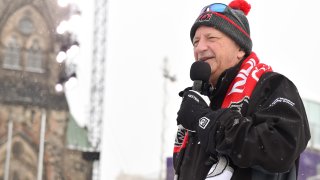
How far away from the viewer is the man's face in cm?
233

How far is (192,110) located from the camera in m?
2.16

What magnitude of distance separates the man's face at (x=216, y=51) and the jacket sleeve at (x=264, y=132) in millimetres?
212

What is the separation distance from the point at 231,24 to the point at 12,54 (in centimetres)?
3300

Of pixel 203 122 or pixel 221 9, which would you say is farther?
pixel 221 9

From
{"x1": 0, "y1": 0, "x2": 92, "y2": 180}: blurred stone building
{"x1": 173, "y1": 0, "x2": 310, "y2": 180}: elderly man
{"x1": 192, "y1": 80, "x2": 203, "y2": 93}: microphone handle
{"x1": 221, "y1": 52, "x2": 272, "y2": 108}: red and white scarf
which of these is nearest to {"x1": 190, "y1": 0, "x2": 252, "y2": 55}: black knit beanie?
{"x1": 173, "y1": 0, "x2": 310, "y2": 180}: elderly man

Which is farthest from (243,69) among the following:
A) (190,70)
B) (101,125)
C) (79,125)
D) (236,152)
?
(79,125)

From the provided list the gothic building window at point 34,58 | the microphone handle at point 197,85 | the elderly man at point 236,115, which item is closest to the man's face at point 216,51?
the elderly man at point 236,115

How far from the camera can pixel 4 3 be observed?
34.2 metres

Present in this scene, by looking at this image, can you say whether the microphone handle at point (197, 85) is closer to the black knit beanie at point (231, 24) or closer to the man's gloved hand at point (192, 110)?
the man's gloved hand at point (192, 110)

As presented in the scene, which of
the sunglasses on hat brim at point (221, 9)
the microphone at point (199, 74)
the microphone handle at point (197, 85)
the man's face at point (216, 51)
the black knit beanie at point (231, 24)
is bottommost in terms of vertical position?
the microphone handle at point (197, 85)

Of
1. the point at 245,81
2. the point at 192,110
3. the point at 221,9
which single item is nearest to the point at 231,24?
the point at 221,9

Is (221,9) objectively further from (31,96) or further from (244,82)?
(31,96)

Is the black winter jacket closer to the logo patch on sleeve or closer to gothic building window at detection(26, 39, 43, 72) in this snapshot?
the logo patch on sleeve

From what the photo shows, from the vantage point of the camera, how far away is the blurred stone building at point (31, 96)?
32.0 metres
